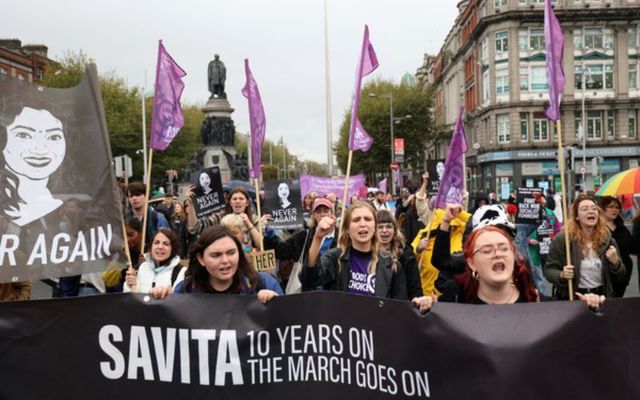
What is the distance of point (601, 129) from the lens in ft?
163

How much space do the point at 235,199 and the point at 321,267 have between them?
2776 mm

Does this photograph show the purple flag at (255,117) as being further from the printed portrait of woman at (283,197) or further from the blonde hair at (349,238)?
the blonde hair at (349,238)

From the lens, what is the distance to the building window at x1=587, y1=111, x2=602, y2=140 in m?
49.7

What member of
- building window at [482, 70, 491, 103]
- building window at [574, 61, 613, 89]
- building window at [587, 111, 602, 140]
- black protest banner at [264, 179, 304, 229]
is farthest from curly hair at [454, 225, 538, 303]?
building window at [574, 61, 613, 89]

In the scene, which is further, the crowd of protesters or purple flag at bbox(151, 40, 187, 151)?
purple flag at bbox(151, 40, 187, 151)

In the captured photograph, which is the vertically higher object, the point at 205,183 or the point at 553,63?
the point at 553,63

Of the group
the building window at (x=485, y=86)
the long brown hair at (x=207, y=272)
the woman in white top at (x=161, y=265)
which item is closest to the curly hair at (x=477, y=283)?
the long brown hair at (x=207, y=272)

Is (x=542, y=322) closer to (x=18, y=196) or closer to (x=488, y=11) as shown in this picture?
(x=18, y=196)

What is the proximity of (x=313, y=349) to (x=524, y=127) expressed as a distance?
49.2 m

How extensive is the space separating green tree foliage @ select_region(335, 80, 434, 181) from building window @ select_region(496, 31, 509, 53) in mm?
10916

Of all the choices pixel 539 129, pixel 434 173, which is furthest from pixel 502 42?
pixel 434 173

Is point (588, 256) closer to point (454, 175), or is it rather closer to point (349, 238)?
point (454, 175)

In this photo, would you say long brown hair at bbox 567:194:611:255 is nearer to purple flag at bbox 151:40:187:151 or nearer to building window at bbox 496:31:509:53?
purple flag at bbox 151:40:187:151

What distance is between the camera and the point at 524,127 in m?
49.9
